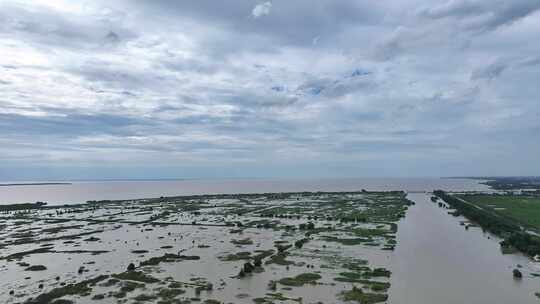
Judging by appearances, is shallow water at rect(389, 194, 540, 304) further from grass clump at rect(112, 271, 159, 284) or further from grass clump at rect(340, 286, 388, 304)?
grass clump at rect(112, 271, 159, 284)

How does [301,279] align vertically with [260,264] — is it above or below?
below

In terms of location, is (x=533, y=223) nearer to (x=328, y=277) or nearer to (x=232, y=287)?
(x=328, y=277)

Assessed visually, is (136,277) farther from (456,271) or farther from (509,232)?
(509,232)

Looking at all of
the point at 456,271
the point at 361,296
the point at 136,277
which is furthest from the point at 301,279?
the point at 456,271

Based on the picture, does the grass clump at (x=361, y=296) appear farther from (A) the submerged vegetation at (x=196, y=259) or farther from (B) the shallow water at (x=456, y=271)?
(B) the shallow water at (x=456, y=271)

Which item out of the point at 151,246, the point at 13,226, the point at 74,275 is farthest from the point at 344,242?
the point at 13,226

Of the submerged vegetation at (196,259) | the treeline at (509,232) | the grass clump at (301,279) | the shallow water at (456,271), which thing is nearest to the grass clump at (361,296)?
the submerged vegetation at (196,259)

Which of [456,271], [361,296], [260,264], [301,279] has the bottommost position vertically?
[456,271]
